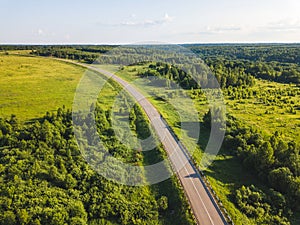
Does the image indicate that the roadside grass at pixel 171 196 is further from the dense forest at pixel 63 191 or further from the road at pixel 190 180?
the road at pixel 190 180

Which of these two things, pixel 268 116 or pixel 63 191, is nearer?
pixel 63 191

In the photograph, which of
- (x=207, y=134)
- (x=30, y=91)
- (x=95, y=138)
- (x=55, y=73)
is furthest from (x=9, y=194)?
(x=55, y=73)

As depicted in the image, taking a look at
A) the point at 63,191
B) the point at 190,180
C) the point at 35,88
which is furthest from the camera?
the point at 35,88

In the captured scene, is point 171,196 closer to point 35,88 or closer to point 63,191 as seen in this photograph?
point 63,191

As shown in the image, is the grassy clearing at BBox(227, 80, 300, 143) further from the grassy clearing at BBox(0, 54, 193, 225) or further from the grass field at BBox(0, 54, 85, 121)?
the grass field at BBox(0, 54, 85, 121)

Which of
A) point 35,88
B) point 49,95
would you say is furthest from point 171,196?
point 35,88

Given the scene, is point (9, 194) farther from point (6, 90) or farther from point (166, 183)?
point (6, 90)
